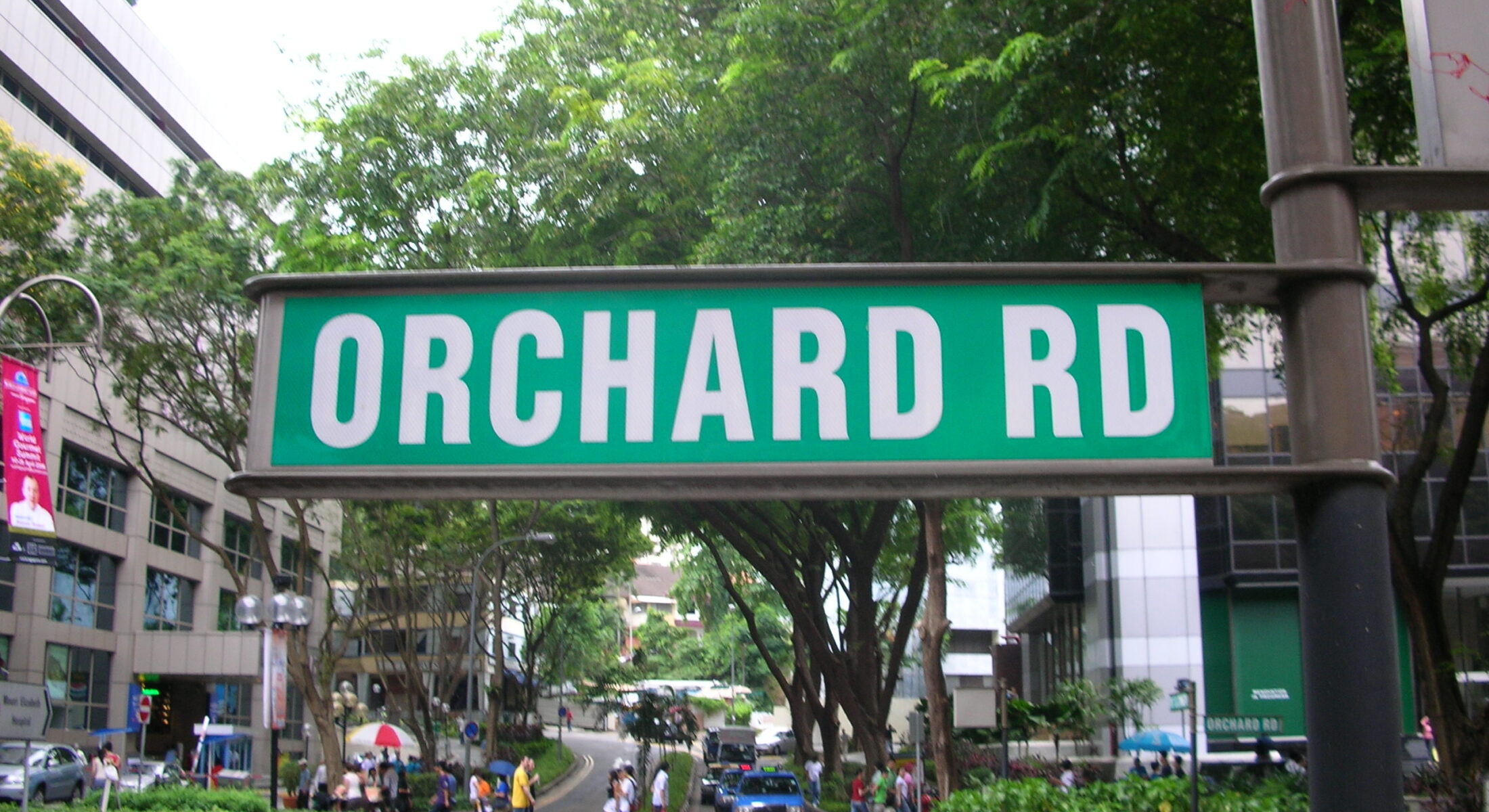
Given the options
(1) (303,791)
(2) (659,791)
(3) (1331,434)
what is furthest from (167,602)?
(3) (1331,434)

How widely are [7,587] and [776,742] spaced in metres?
42.9

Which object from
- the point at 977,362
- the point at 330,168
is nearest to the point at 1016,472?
the point at 977,362

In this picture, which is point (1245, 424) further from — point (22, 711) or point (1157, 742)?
point (22, 711)

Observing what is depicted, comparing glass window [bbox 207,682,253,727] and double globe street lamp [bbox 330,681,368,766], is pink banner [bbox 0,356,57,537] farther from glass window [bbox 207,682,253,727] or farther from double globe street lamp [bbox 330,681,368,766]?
glass window [bbox 207,682,253,727]

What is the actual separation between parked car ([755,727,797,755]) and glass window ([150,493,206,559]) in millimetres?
28663

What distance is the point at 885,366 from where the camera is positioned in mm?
2771

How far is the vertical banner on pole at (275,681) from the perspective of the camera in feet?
52.3

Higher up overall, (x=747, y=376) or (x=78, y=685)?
(x=747, y=376)

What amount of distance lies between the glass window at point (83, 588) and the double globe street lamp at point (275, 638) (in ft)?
61.1

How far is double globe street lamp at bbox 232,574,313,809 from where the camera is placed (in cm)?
1605

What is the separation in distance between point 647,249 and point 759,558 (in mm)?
8443

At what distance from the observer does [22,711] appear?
14.3 meters

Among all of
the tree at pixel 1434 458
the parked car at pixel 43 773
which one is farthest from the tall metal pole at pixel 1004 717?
the parked car at pixel 43 773

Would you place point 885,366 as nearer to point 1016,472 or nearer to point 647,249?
point 1016,472
